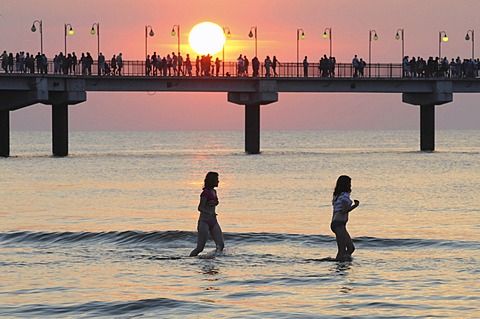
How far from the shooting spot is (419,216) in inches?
1355

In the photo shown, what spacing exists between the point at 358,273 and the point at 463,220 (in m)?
12.3

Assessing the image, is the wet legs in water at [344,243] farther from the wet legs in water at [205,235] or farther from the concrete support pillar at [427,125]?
the concrete support pillar at [427,125]

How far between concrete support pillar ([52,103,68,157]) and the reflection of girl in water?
175 feet

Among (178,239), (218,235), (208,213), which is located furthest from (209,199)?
(178,239)

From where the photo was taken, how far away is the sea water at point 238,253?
1795 centimetres

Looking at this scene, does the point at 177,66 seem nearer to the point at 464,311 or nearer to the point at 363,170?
the point at 363,170

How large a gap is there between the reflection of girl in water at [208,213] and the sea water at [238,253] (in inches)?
18.9

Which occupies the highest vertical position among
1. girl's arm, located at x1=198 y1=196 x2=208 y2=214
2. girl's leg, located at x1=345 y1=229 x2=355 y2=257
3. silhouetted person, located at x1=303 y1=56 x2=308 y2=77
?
silhouetted person, located at x1=303 y1=56 x2=308 y2=77

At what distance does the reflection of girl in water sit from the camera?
21.3 metres

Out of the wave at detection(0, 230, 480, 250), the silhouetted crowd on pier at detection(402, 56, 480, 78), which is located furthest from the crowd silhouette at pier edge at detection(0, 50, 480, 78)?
the wave at detection(0, 230, 480, 250)

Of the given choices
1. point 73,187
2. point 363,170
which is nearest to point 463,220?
point 73,187

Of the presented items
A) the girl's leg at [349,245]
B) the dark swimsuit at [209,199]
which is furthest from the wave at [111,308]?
the girl's leg at [349,245]

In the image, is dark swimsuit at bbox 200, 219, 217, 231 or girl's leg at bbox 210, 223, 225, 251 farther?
girl's leg at bbox 210, 223, 225, 251

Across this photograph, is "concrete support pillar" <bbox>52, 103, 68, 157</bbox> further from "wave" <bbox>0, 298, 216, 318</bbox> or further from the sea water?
"wave" <bbox>0, 298, 216, 318</bbox>
